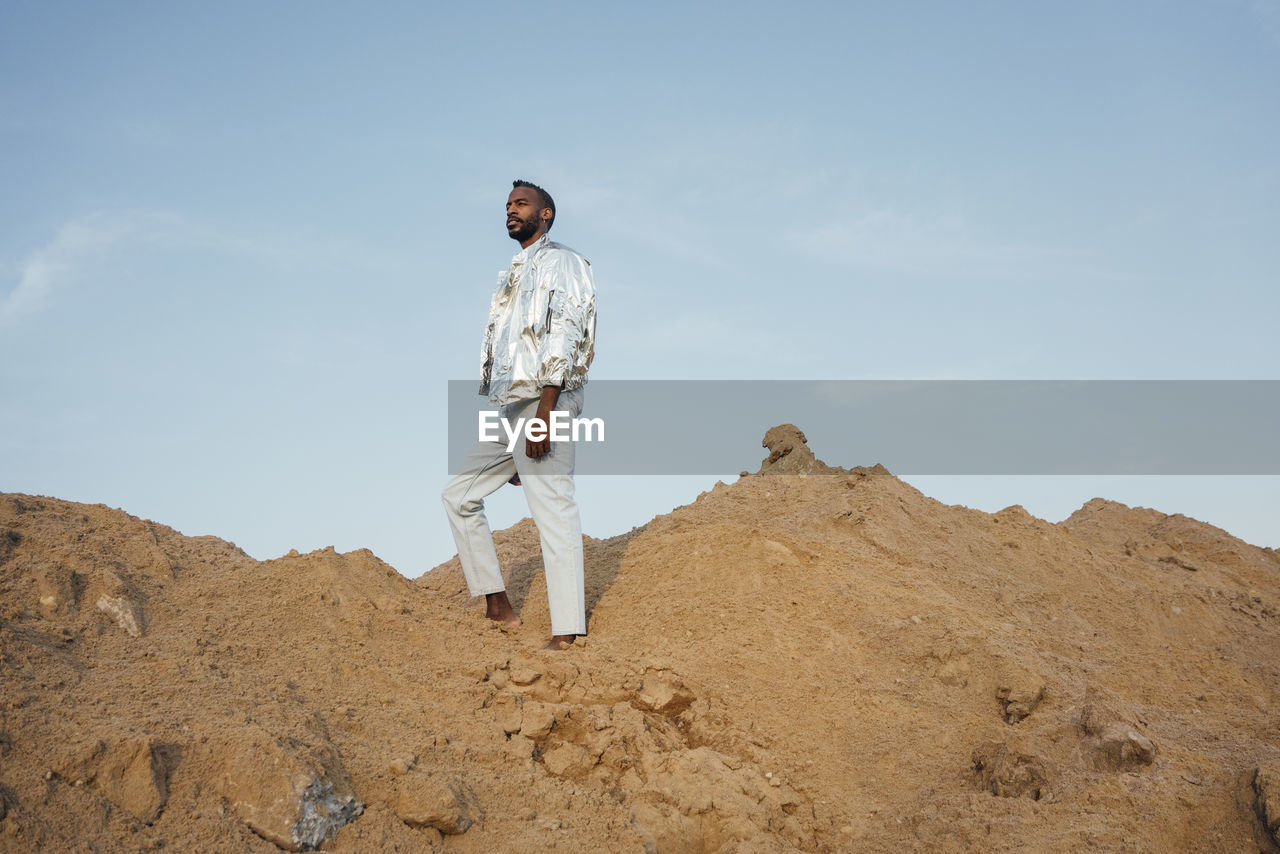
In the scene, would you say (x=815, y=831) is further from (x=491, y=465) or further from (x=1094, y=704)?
(x=491, y=465)

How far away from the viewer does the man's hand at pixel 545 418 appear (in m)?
5.11

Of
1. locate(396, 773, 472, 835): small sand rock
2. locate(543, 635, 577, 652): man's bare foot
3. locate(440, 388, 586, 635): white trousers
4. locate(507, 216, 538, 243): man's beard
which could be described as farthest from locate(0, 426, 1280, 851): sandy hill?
locate(507, 216, 538, 243): man's beard

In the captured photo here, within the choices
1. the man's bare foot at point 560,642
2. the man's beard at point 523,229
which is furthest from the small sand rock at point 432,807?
the man's beard at point 523,229

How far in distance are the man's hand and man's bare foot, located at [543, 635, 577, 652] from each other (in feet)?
3.13

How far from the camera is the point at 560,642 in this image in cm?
515

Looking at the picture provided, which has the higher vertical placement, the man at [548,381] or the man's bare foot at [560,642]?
the man at [548,381]

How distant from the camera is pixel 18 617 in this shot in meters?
3.71

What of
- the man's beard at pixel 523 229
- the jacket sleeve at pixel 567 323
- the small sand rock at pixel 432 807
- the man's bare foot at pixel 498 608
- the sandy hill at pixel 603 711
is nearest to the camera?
the sandy hill at pixel 603 711

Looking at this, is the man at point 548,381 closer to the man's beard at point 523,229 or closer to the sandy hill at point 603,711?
the man's beard at point 523,229

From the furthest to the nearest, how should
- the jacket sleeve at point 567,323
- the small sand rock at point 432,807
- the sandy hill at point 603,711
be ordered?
the jacket sleeve at point 567,323, the small sand rock at point 432,807, the sandy hill at point 603,711

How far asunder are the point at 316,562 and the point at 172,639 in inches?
46.8

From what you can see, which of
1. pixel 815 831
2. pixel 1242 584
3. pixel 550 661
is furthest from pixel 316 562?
pixel 1242 584

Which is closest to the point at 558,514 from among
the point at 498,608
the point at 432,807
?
the point at 498,608

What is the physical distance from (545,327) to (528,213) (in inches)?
30.2
